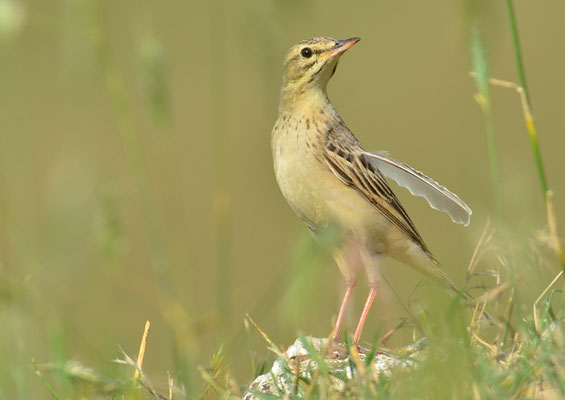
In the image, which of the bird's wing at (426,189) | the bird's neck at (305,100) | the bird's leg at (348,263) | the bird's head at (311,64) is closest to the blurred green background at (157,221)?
the bird's leg at (348,263)

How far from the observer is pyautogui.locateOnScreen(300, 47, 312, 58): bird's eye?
5.22m

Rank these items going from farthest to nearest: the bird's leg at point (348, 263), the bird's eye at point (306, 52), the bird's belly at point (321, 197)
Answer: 1. the bird's eye at point (306, 52)
2. the bird's leg at point (348, 263)
3. the bird's belly at point (321, 197)

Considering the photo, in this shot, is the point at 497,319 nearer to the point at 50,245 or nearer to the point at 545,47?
the point at 50,245

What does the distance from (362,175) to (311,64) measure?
0.75m

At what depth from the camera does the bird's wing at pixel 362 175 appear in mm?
4898

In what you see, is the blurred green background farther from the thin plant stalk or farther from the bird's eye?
the bird's eye

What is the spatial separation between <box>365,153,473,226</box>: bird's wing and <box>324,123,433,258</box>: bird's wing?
355 millimetres

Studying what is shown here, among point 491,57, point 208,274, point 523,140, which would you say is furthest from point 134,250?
point 491,57

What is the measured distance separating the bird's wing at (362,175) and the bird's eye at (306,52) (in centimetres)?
48

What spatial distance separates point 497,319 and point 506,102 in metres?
9.84

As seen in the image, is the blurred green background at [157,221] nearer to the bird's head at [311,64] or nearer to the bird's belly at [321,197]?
the bird's belly at [321,197]

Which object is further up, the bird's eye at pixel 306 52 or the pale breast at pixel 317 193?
the bird's eye at pixel 306 52

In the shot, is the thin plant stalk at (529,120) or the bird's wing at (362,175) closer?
the thin plant stalk at (529,120)

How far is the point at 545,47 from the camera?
1389cm
